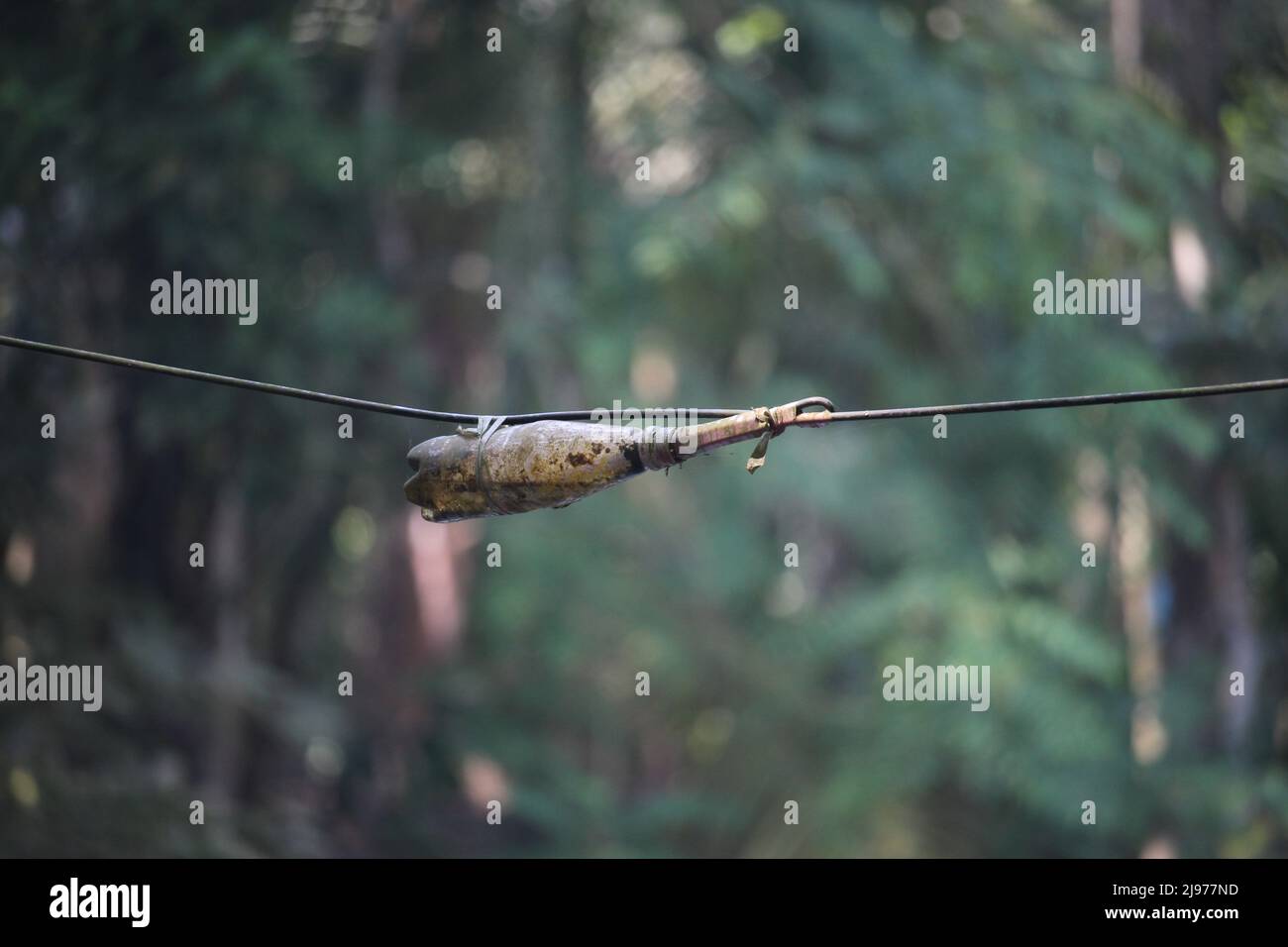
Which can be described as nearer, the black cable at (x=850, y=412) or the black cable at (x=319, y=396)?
the black cable at (x=850, y=412)

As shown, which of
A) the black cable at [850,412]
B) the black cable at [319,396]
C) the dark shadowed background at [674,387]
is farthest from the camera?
the dark shadowed background at [674,387]

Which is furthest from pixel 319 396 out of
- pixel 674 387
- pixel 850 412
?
pixel 674 387

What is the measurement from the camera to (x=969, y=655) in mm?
10570

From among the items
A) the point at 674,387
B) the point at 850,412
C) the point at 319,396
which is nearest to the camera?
the point at 850,412

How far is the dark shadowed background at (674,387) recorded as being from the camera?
9594mm

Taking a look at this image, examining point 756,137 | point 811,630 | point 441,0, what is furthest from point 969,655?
point 441,0

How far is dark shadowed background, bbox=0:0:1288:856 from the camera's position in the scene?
9.59m

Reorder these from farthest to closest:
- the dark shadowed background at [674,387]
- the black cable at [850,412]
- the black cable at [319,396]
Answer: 1. the dark shadowed background at [674,387]
2. the black cable at [319,396]
3. the black cable at [850,412]

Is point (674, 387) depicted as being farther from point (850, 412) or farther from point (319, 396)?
point (850, 412)

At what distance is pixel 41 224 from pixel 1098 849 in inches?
355

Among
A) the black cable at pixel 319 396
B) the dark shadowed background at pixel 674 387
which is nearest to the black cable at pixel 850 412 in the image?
the black cable at pixel 319 396

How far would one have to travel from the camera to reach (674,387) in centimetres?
1366

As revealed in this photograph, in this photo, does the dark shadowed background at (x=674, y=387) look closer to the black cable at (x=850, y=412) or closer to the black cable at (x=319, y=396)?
the black cable at (x=319, y=396)

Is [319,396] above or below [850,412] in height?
above
